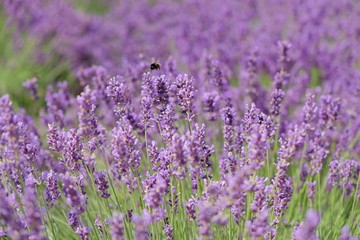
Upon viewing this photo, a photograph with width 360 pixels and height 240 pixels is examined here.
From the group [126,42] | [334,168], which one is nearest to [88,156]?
[334,168]

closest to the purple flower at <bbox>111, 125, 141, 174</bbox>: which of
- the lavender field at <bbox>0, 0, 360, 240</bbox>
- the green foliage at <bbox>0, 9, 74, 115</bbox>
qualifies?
the lavender field at <bbox>0, 0, 360, 240</bbox>

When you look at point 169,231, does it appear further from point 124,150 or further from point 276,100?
point 276,100

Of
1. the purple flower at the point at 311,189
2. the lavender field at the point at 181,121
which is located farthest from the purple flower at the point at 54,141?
the purple flower at the point at 311,189

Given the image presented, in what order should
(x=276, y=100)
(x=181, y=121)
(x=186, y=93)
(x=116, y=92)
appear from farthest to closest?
(x=181, y=121) < (x=276, y=100) < (x=116, y=92) < (x=186, y=93)

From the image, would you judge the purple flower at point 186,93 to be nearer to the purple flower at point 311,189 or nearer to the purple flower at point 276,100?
the purple flower at point 276,100

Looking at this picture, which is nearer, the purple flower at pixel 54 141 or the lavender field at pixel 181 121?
the lavender field at pixel 181 121

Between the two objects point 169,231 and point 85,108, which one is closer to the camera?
point 85,108

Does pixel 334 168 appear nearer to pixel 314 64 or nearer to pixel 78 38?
pixel 314 64

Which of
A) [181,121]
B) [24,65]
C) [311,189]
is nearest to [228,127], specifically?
[311,189]
